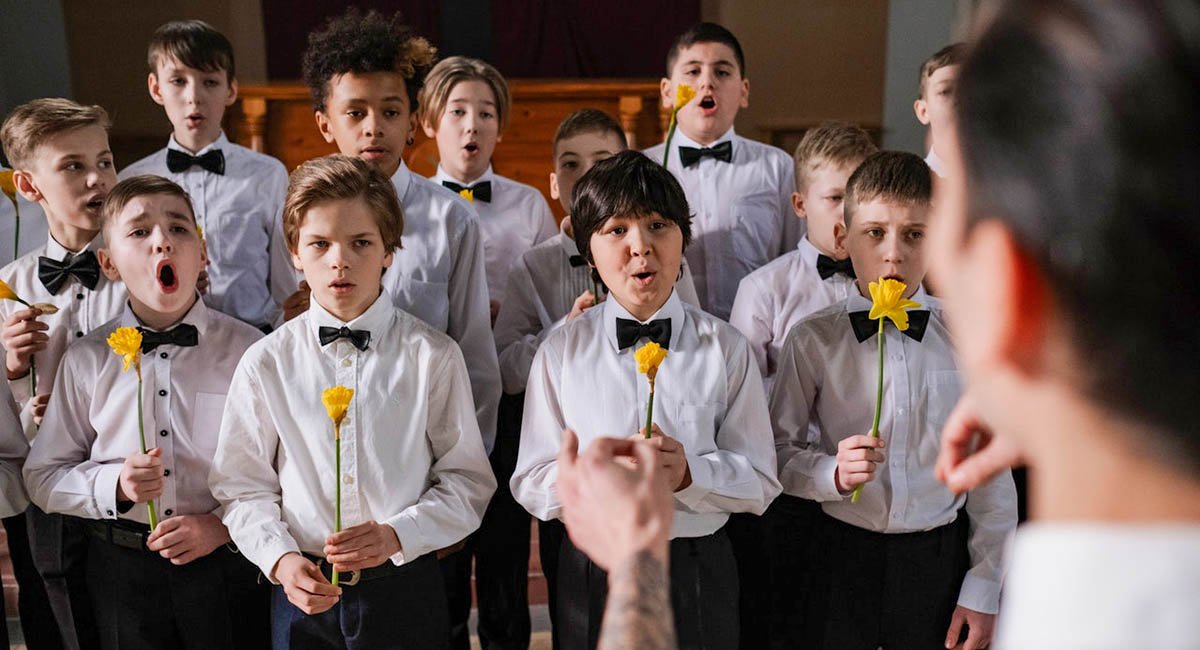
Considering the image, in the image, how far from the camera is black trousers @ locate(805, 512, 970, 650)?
2.18m

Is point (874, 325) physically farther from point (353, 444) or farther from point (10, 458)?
point (10, 458)

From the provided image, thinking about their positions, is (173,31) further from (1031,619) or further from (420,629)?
(1031,619)

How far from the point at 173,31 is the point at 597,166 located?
160 cm

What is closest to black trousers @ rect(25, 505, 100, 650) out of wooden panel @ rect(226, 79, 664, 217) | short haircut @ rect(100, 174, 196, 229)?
short haircut @ rect(100, 174, 196, 229)

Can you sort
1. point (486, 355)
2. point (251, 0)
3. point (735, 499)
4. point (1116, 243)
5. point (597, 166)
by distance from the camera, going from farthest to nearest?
1. point (251, 0)
2. point (486, 355)
3. point (597, 166)
4. point (735, 499)
5. point (1116, 243)

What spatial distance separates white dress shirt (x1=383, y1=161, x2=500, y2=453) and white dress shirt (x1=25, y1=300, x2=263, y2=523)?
48cm

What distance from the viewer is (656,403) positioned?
7.09 feet

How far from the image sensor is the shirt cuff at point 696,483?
199cm

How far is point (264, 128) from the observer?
6055 mm

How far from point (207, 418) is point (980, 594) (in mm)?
1680

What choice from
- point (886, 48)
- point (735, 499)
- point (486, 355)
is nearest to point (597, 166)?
point (486, 355)

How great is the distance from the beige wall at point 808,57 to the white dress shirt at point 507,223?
15.6 feet

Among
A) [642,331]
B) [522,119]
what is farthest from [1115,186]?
[522,119]

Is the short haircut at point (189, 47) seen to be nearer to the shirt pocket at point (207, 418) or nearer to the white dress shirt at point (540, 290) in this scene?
the white dress shirt at point (540, 290)
